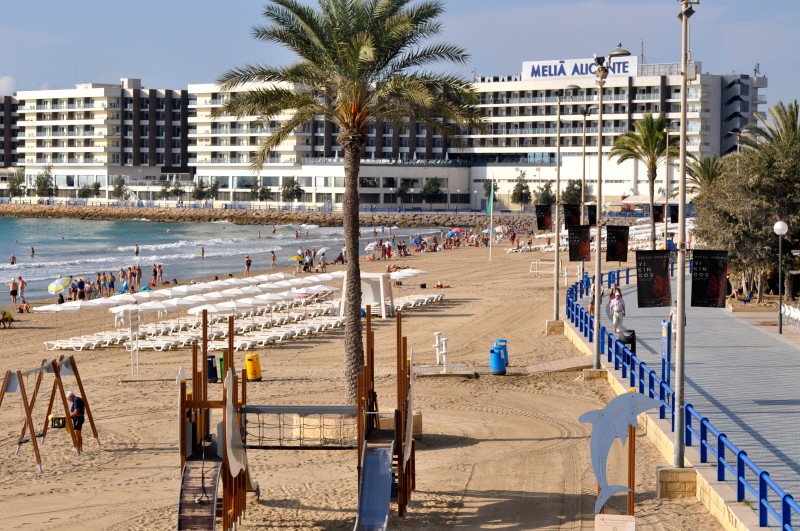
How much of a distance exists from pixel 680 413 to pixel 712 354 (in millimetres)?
11382

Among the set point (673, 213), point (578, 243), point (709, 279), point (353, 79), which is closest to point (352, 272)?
point (353, 79)

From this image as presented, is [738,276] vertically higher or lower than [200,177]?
lower

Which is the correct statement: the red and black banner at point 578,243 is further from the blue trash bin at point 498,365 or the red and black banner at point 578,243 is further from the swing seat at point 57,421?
the swing seat at point 57,421

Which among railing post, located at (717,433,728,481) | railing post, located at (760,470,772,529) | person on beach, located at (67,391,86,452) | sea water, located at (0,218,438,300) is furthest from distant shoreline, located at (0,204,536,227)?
railing post, located at (760,470,772,529)

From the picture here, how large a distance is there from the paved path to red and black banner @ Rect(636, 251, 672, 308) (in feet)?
→ 8.05

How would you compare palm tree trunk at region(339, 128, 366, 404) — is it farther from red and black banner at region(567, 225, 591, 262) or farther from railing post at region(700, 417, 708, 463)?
red and black banner at region(567, 225, 591, 262)

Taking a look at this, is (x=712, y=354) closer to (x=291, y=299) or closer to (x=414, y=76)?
(x=414, y=76)

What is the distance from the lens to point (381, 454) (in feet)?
46.5

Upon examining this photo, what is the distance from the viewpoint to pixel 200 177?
138125mm

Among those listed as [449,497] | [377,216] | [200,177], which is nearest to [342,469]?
[449,497]

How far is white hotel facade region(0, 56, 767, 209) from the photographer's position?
4446 inches

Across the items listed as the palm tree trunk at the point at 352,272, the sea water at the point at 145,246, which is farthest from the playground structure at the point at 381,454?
the sea water at the point at 145,246

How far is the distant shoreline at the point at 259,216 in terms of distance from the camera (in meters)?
118

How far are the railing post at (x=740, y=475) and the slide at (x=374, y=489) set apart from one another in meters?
4.31
